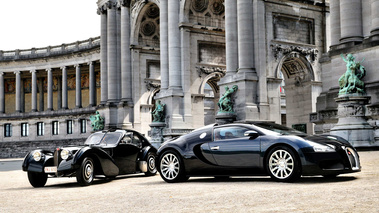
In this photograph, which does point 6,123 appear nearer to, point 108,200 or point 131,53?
point 131,53

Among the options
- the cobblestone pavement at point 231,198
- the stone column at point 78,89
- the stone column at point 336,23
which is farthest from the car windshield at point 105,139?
the stone column at point 78,89

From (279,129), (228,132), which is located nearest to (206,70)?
(228,132)

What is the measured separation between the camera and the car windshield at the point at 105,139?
14.6 metres

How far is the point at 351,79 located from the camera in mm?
19109

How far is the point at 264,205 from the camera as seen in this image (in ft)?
23.8

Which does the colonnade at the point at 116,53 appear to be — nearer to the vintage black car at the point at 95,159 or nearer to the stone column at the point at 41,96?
the stone column at the point at 41,96

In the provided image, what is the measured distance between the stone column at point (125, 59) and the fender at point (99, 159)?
3182 cm

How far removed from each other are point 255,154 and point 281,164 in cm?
66

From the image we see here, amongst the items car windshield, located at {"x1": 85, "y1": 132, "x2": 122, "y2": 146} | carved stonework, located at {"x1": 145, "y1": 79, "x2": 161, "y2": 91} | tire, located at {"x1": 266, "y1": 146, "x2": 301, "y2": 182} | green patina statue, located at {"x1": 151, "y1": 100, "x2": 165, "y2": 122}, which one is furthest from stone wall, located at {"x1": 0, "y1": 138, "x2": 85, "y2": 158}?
tire, located at {"x1": 266, "y1": 146, "x2": 301, "y2": 182}

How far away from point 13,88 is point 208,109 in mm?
34751

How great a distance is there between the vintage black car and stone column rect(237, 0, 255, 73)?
50.8 feet

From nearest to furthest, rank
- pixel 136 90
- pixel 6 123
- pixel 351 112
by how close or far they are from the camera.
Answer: pixel 351 112 → pixel 136 90 → pixel 6 123

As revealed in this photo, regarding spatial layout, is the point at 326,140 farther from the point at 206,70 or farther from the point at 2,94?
the point at 2,94

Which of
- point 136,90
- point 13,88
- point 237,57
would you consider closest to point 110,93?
point 136,90
